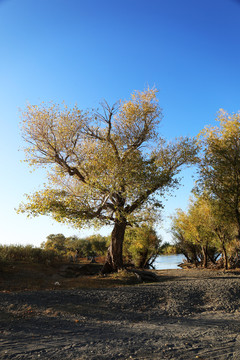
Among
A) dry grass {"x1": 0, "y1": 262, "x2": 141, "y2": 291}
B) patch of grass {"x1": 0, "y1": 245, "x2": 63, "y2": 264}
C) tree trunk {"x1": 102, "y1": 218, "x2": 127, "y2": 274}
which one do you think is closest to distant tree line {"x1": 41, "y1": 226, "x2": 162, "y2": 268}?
patch of grass {"x1": 0, "y1": 245, "x2": 63, "y2": 264}

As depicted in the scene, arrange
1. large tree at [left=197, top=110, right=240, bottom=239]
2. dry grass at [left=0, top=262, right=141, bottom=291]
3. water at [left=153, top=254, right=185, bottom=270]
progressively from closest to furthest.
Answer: dry grass at [left=0, top=262, right=141, bottom=291] → large tree at [left=197, top=110, right=240, bottom=239] → water at [left=153, top=254, right=185, bottom=270]

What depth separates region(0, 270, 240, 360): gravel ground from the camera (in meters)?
5.62

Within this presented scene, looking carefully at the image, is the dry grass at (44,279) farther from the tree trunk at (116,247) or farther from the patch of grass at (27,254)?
the tree trunk at (116,247)

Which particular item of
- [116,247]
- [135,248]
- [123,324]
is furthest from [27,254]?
[123,324]

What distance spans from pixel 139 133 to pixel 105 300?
569 inches

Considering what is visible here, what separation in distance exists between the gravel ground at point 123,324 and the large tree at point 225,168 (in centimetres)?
1018

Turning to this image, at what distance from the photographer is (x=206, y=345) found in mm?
6012

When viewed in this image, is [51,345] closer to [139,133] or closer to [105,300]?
[105,300]

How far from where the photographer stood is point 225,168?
20984mm

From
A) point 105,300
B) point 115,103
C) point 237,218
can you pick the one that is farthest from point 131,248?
point 105,300

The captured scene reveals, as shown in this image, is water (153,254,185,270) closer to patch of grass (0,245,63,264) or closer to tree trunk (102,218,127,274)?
tree trunk (102,218,127,274)

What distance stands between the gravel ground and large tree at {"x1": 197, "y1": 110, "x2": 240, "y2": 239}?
Result: 10176 millimetres

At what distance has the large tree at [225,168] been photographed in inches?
824

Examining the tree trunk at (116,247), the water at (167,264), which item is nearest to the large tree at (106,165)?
the tree trunk at (116,247)
